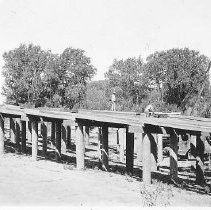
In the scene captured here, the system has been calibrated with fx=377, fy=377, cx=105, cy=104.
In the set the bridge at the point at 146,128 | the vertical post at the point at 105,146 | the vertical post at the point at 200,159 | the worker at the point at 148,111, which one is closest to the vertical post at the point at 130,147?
the bridge at the point at 146,128

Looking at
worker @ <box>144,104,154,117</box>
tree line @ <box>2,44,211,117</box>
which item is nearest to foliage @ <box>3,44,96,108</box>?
tree line @ <box>2,44,211,117</box>

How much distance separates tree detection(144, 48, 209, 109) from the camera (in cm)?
5098

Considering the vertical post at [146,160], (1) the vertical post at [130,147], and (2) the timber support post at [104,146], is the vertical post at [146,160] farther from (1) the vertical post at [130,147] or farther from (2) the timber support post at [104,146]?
(2) the timber support post at [104,146]

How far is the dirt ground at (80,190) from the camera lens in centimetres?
1223

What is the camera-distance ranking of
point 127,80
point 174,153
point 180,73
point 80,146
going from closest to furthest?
1. point 174,153
2. point 80,146
3. point 180,73
4. point 127,80

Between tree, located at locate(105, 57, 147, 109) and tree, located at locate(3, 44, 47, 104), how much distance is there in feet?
52.5

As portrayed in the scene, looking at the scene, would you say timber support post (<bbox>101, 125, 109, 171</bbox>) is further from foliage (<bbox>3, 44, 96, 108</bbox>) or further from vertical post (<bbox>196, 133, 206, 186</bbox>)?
foliage (<bbox>3, 44, 96, 108</bbox>)

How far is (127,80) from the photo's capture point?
2598 inches

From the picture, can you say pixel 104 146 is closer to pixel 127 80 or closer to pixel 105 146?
pixel 105 146

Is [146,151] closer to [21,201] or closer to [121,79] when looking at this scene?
[21,201]

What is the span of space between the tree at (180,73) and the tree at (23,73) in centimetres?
1695

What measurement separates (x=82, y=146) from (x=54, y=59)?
125ft

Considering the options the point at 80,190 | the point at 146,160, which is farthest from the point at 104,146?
the point at 80,190

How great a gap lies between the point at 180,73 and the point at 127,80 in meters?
16.2
